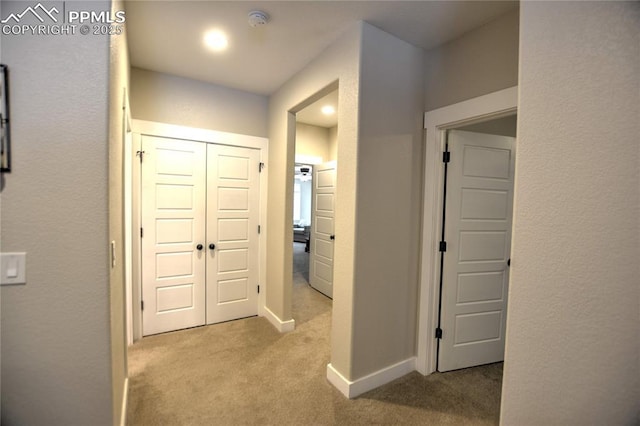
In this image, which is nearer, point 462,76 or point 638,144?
point 638,144

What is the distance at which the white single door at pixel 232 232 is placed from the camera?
315cm

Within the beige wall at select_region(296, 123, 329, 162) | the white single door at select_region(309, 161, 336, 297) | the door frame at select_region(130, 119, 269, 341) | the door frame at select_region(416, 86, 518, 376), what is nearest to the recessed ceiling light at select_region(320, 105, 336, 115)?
the beige wall at select_region(296, 123, 329, 162)

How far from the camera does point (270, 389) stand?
2.12 meters

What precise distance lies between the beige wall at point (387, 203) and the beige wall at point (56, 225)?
4.80 ft

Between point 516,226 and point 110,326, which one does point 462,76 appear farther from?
point 110,326

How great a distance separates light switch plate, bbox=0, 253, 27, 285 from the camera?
110 centimetres

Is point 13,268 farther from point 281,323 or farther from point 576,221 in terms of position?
point 281,323

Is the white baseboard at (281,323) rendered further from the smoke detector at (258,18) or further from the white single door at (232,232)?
the smoke detector at (258,18)

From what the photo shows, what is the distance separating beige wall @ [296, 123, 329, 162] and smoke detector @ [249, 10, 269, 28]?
7.82 feet

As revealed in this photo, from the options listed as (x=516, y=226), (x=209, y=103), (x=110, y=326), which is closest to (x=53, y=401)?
(x=110, y=326)

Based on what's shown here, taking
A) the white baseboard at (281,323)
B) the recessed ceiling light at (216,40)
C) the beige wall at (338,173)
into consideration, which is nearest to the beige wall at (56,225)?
the recessed ceiling light at (216,40)

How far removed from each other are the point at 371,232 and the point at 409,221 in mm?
418

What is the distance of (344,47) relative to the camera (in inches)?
83.4

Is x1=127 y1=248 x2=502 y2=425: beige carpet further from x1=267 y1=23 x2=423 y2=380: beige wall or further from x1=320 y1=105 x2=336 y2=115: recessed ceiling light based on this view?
x1=320 y1=105 x2=336 y2=115: recessed ceiling light
